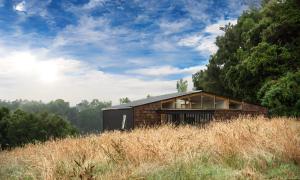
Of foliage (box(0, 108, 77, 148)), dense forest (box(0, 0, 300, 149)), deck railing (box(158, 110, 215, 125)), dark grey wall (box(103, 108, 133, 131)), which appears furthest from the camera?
foliage (box(0, 108, 77, 148))

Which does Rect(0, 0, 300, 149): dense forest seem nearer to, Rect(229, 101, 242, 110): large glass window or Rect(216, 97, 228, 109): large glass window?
Rect(229, 101, 242, 110): large glass window

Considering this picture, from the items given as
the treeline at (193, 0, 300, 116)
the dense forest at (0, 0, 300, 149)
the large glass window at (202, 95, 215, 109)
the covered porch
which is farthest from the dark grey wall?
the treeline at (193, 0, 300, 116)

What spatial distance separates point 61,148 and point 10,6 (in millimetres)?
8454

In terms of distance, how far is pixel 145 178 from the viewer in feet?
19.1

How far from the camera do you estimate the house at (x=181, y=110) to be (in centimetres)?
2452

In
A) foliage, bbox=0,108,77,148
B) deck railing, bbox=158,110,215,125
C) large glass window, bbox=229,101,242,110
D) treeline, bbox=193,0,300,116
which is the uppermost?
treeline, bbox=193,0,300,116

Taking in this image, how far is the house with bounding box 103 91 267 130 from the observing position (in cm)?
2452

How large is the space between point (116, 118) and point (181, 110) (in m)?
5.08

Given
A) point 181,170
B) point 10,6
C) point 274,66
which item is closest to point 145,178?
point 181,170

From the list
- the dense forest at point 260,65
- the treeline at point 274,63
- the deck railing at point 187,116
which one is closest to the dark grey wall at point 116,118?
the dense forest at point 260,65

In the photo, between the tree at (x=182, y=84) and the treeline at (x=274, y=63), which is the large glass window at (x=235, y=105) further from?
the tree at (x=182, y=84)

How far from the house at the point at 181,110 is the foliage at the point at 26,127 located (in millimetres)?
17878

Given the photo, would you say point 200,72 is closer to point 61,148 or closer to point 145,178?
point 61,148

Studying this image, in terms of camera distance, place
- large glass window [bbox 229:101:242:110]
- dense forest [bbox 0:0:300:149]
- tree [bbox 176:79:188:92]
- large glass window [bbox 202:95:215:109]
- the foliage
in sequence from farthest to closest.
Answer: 1. tree [bbox 176:79:188:92]
2. the foliage
3. large glass window [bbox 229:101:242:110]
4. large glass window [bbox 202:95:215:109]
5. dense forest [bbox 0:0:300:149]
